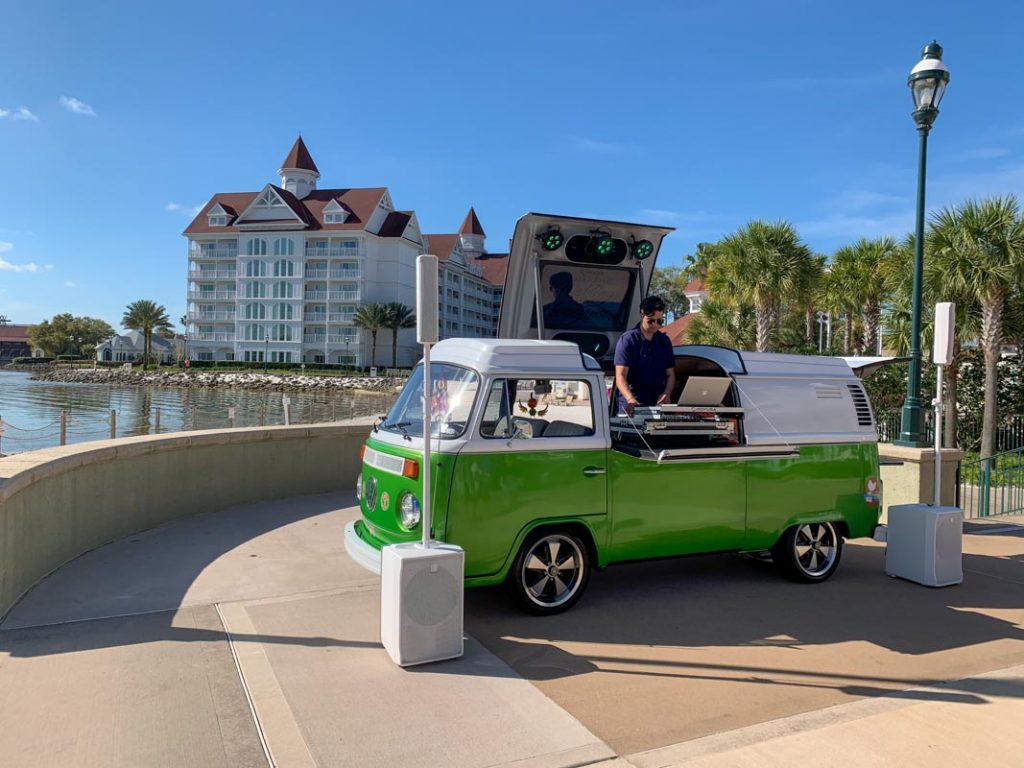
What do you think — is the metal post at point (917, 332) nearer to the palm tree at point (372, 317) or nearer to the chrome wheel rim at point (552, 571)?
the chrome wheel rim at point (552, 571)

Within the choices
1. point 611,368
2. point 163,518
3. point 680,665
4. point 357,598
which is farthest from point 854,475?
point 163,518

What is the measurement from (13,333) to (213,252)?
392 feet

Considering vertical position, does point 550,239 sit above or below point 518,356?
above

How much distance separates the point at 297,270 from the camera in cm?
8431

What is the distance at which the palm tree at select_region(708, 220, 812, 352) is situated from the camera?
24.7 metres

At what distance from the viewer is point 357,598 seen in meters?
6.34

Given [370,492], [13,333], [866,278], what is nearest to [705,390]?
[370,492]

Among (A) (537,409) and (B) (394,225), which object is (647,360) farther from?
(B) (394,225)

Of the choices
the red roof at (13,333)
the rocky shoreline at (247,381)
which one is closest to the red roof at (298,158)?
the rocky shoreline at (247,381)

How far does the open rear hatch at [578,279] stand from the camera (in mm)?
7805

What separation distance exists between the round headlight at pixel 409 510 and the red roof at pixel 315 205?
8032 centimetres

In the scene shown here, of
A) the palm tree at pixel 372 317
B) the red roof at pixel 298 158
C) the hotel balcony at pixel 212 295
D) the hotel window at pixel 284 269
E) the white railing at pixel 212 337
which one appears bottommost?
the white railing at pixel 212 337

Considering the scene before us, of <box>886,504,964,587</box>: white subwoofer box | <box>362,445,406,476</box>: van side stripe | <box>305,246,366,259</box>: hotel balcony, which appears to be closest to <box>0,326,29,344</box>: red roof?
<box>305,246,366,259</box>: hotel balcony

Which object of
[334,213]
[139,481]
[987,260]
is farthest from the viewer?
[334,213]
